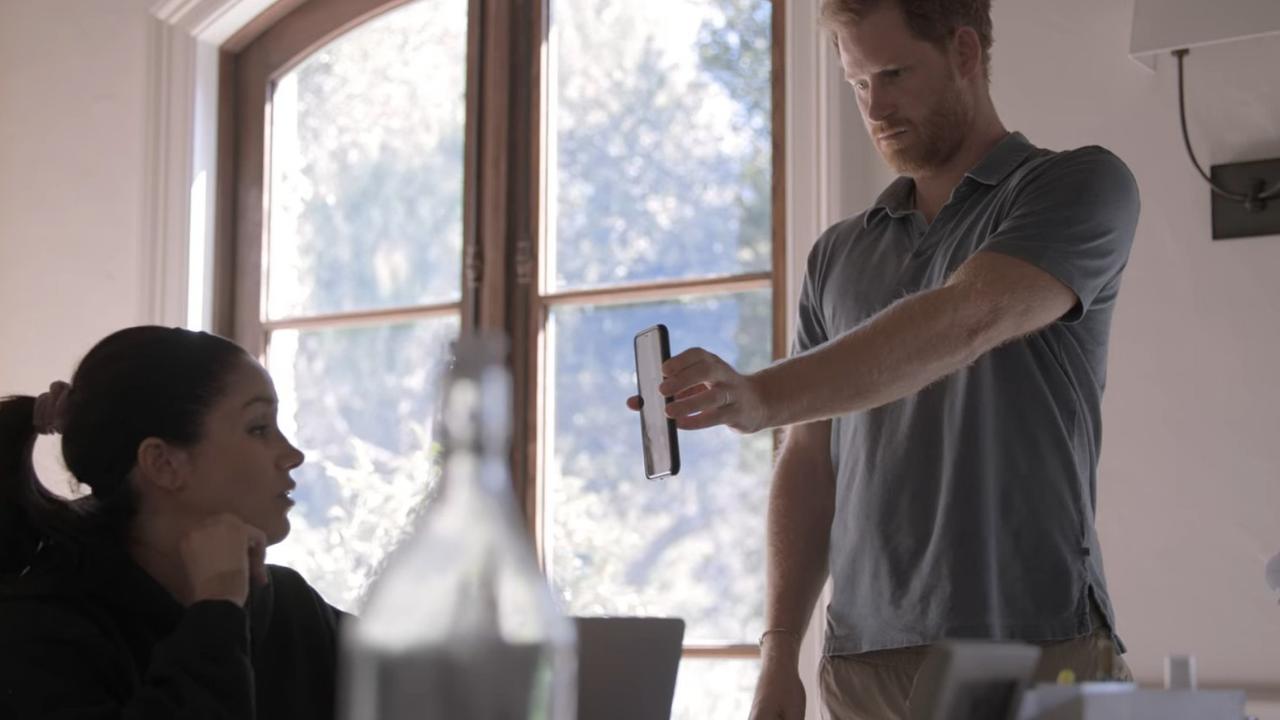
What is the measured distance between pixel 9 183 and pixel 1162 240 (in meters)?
3.13

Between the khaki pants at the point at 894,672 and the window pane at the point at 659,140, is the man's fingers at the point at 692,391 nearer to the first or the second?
the khaki pants at the point at 894,672

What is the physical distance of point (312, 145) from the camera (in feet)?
12.2

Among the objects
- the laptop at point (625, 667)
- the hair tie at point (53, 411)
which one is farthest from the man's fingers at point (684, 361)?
the hair tie at point (53, 411)

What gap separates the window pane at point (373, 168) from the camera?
11.3 ft

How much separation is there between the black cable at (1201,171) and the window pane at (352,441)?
1718 millimetres

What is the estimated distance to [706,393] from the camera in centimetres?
125

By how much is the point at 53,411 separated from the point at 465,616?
3.11 ft

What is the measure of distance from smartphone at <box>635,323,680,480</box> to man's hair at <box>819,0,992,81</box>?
1.93 feet

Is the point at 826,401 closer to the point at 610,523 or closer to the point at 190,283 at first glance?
the point at 610,523

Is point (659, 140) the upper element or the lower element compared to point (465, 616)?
upper

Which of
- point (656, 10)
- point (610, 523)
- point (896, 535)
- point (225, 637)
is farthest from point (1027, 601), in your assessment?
point (656, 10)

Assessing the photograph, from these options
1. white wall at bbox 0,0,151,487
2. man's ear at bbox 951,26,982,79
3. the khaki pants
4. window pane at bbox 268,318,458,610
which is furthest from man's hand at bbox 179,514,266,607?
white wall at bbox 0,0,151,487

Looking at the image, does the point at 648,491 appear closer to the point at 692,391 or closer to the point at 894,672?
the point at 894,672

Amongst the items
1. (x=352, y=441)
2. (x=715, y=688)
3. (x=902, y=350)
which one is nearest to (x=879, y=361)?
(x=902, y=350)
